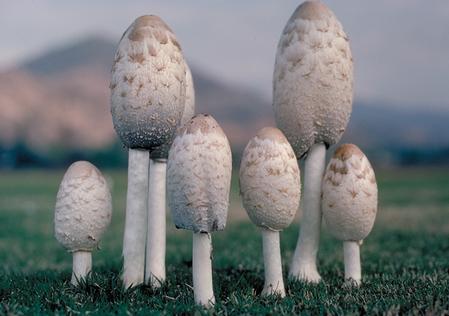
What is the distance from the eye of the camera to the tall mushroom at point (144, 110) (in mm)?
5020

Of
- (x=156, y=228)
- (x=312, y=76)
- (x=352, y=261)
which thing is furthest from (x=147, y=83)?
(x=352, y=261)

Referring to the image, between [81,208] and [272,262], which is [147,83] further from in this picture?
[272,262]

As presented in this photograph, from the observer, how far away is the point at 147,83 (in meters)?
5.00

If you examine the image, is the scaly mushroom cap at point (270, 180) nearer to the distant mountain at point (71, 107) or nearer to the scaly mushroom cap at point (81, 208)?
the scaly mushroom cap at point (81, 208)

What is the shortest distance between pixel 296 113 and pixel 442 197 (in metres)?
18.0

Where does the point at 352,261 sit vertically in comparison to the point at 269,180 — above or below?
below

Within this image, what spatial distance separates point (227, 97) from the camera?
599ft

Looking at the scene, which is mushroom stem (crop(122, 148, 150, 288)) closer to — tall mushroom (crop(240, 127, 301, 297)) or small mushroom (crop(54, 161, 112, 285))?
small mushroom (crop(54, 161, 112, 285))

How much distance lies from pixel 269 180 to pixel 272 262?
0.84m

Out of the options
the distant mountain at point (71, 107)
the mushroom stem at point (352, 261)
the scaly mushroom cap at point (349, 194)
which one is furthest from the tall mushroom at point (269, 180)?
the distant mountain at point (71, 107)

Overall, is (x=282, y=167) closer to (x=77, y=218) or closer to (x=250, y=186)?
(x=250, y=186)

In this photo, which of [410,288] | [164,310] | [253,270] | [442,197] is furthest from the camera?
[442,197]

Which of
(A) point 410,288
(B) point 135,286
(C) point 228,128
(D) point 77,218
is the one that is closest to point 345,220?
(A) point 410,288

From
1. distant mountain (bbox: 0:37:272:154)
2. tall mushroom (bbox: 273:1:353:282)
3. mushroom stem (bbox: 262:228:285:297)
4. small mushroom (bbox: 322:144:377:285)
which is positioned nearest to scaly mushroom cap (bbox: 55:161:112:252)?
mushroom stem (bbox: 262:228:285:297)
